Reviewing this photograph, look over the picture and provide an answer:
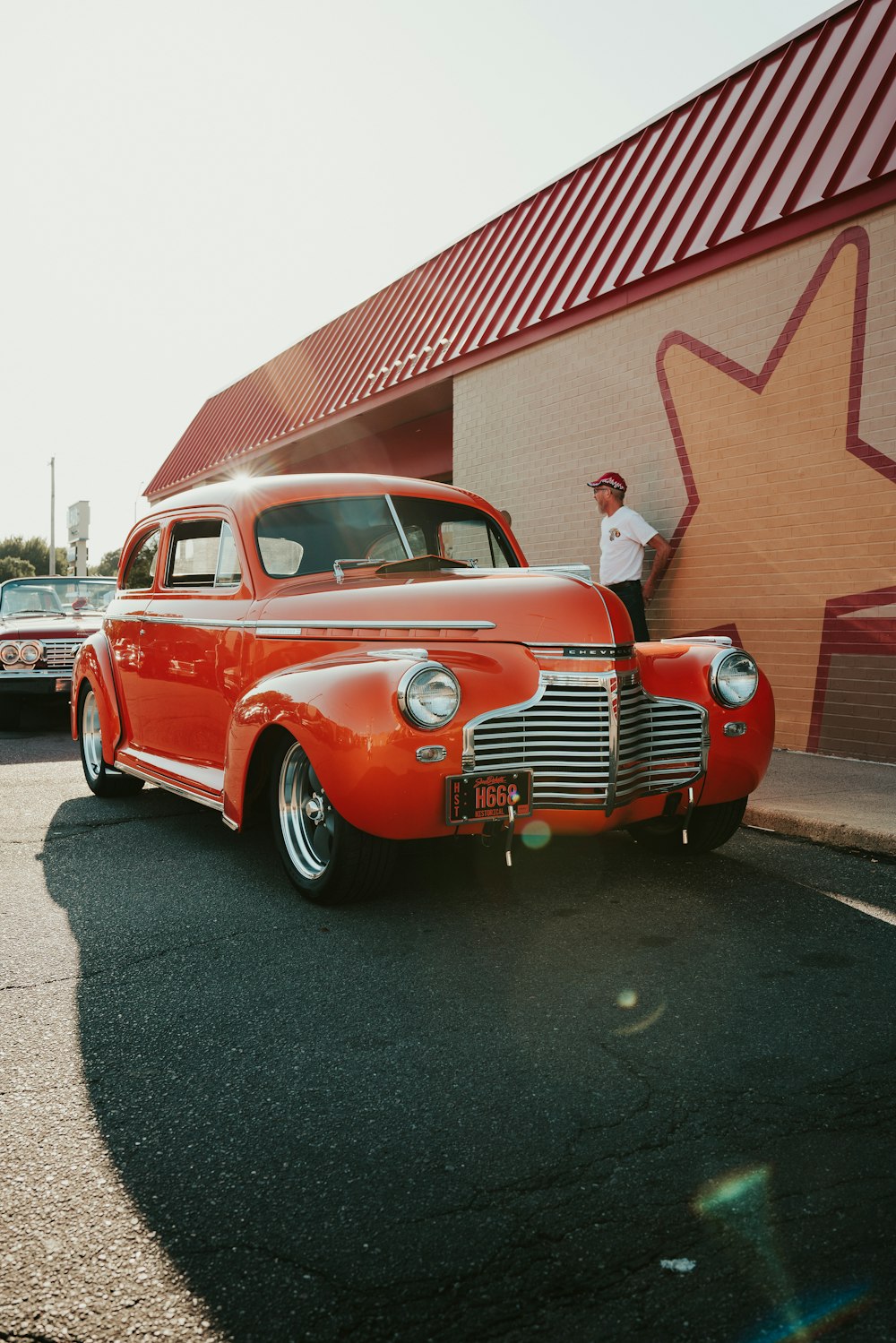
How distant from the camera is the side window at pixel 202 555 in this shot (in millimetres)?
5262

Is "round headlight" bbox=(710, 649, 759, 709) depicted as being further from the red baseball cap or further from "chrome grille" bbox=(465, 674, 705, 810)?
the red baseball cap

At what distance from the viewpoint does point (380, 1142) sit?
241cm

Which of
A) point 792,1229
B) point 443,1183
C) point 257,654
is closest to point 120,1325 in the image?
point 443,1183

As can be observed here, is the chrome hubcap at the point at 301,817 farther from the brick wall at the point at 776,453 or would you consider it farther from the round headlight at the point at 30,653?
the round headlight at the point at 30,653

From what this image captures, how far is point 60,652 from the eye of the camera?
10.5 m

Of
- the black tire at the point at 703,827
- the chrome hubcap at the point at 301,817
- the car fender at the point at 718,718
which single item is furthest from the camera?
the black tire at the point at 703,827

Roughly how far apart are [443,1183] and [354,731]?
5.93 feet

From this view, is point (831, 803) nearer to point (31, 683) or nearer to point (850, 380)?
point (850, 380)

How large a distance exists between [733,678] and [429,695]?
147cm

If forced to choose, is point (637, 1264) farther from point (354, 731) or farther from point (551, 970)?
point (354, 731)

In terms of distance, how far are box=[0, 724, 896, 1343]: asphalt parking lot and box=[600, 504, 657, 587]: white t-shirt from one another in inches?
166

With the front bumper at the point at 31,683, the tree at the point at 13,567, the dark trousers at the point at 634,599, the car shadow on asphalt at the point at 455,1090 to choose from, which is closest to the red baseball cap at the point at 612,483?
the dark trousers at the point at 634,599

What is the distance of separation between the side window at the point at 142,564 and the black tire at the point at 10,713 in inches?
176

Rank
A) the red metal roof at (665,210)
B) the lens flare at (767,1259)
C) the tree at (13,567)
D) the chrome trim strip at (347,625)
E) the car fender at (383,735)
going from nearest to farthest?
1. the lens flare at (767,1259)
2. the car fender at (383,735)
3. the chrome trim strip at (347,625)
4. the red metal roof at (665,210)
5. the tree at (13,567)
